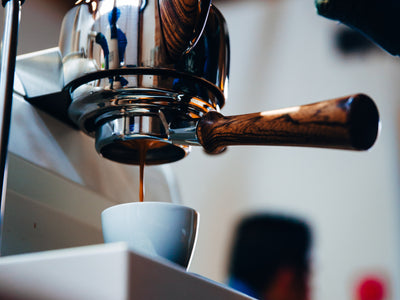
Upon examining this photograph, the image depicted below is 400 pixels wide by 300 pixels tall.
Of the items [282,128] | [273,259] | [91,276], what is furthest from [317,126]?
[273,259]

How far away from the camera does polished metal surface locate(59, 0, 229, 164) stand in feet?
1.12

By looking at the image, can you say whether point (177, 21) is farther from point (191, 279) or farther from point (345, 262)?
point (345, 262)

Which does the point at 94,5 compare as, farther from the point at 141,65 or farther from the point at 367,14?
the point at 367,14

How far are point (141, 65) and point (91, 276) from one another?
18 cm

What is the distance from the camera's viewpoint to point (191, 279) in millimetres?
245

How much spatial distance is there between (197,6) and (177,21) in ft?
0.05

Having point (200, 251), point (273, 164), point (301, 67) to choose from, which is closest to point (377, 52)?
point (301, 67)

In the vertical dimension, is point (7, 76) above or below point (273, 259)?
above

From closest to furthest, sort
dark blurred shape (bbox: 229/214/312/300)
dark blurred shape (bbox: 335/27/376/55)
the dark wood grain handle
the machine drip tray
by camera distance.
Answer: the machine drip tray < the dark wood grain handle < dark blurred shape (bbox: 229/214/312/300) < dark blurred shape (bbox: 335/27/376/55)

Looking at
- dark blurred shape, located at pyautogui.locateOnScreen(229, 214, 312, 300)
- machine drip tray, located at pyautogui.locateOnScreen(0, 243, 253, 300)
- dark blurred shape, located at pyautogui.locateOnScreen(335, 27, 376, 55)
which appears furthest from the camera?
dark blurred shape, located at pyautogui.locateOnScreen(335, 27, 376, 55)

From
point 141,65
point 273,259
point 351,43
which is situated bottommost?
point 273,259

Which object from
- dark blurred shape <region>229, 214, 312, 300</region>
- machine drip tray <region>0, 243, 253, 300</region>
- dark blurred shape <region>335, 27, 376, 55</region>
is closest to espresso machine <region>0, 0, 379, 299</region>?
machine drip tray <region>0, 243, 253, 300</region>

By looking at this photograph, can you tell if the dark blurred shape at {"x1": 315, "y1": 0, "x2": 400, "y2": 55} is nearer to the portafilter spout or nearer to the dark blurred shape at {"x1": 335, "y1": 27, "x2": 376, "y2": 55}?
the portafilter spout

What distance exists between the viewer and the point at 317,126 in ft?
0.83
